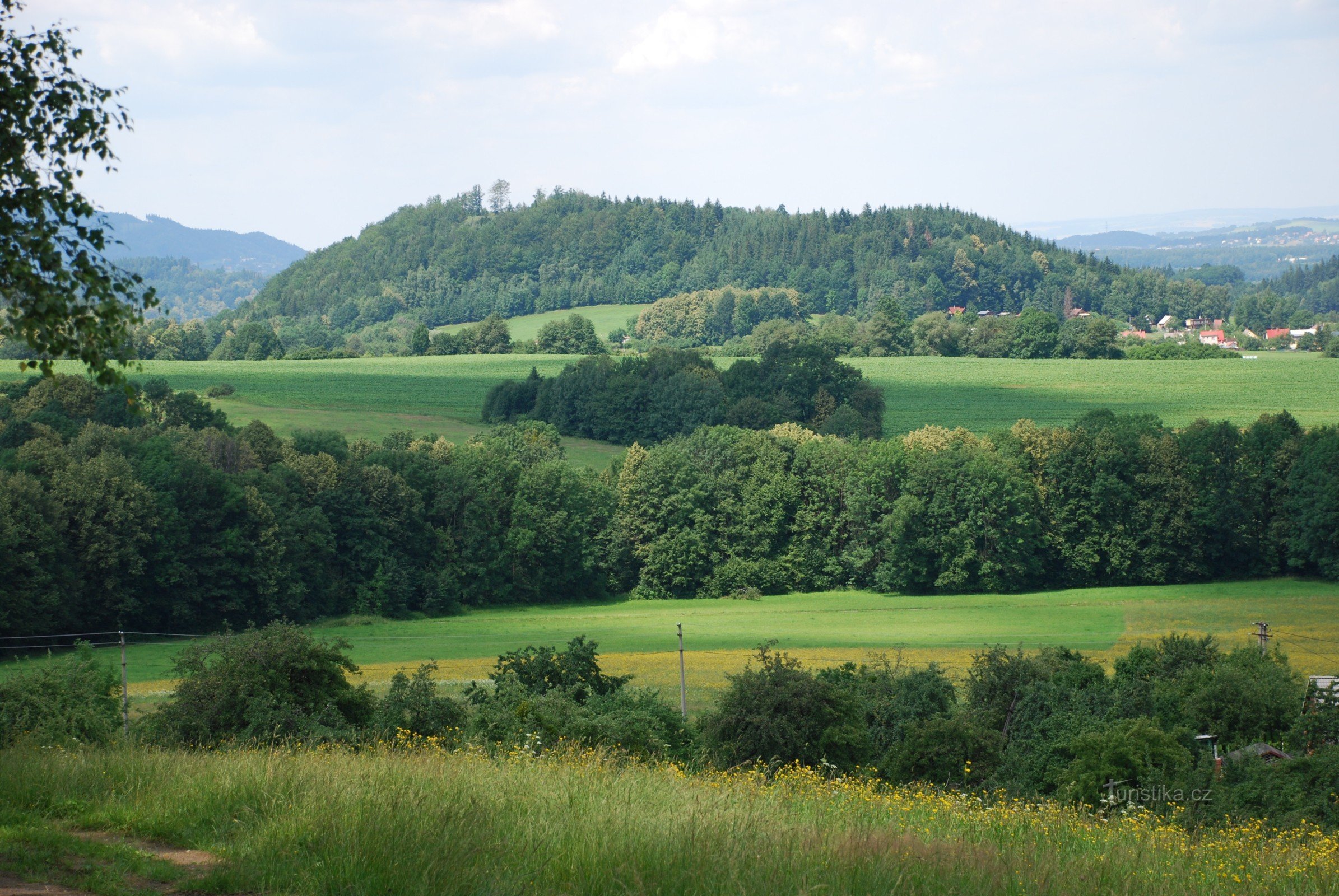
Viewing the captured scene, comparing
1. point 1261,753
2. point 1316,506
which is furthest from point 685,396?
point 1261,753

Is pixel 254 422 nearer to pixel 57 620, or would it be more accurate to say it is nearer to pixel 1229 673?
pixel 57 620

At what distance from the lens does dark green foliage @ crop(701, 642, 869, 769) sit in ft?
64.1

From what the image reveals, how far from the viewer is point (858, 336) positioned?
142375 millimetres

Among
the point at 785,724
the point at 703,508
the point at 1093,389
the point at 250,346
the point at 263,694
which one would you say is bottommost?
the point at 703,508

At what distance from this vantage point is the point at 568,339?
457 feet

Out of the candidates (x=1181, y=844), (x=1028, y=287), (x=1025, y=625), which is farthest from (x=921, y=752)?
(x=1028, y=287)

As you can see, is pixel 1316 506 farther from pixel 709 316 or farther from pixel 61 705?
pixel 709 316

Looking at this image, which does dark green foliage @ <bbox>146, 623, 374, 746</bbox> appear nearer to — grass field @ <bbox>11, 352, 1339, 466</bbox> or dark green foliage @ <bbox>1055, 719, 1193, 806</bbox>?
dark green foliage @ <bbox>1055, 719, 1193, 806</bbox>

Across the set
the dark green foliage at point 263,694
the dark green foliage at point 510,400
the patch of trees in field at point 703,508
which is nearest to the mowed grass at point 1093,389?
the patch of trees in field at point 703,508

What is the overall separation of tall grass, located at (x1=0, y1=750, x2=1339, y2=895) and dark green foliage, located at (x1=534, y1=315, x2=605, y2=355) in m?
127

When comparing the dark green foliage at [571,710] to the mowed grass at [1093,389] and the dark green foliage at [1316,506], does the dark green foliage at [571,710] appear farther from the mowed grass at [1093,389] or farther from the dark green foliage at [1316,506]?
the mowed grass at [1093,389]

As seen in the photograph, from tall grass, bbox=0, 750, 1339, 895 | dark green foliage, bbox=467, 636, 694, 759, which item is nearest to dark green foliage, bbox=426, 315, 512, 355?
dark green foliage, bbox=467, 636, 694, 759

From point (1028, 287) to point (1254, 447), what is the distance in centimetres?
13228

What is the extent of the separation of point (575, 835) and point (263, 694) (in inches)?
395
